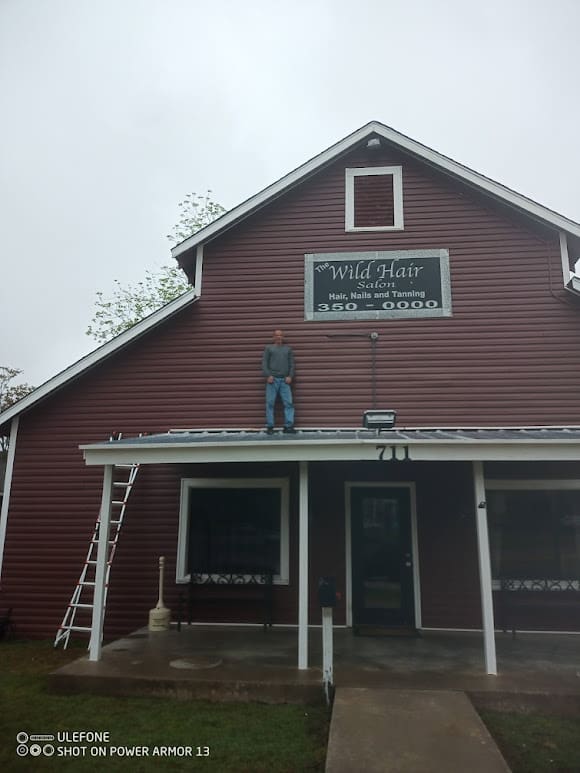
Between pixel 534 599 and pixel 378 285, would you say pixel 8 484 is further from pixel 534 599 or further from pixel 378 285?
pixel 534 599

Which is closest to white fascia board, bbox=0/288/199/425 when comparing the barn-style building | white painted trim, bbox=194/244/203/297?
the barn-style building

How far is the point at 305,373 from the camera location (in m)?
9.89

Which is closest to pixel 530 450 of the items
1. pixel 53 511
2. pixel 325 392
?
pixel 325 392

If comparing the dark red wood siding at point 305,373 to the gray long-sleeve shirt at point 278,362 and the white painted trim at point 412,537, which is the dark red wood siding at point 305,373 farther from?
the gray long-sleeve shirt at point 278,362

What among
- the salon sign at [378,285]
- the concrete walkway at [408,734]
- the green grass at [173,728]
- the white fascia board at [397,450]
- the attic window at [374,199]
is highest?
the attic window at [374,199]

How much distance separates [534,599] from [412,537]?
75.3 inches

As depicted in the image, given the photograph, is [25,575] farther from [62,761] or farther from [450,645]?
[450,645]

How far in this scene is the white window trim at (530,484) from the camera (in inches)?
363

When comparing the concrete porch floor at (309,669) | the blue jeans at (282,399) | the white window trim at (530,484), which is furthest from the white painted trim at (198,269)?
the white window trim at (530,484)

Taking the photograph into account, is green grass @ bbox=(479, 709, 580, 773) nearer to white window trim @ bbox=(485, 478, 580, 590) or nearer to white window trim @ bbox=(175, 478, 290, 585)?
white window trim @ bbox=(485, 478, 580, 590)

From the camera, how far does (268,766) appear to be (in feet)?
15.4

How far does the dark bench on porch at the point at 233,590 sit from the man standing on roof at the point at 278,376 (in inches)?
90.0

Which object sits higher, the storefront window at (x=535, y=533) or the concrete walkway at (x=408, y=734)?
the storefront window at (x=535, y=533)

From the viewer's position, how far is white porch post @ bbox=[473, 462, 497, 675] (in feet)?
21.5
